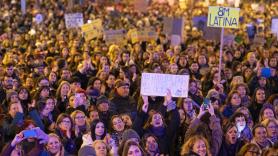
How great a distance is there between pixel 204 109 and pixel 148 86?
1.50 m

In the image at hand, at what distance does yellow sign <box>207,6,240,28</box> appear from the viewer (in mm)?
12836

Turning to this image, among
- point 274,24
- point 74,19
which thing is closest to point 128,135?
point 274,24

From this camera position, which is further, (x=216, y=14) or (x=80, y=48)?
→ (x=80, y=48)

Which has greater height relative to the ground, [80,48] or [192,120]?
[80,48]

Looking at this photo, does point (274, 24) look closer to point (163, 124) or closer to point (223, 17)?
point (223, 17)

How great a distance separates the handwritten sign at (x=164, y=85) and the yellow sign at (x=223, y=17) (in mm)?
3796

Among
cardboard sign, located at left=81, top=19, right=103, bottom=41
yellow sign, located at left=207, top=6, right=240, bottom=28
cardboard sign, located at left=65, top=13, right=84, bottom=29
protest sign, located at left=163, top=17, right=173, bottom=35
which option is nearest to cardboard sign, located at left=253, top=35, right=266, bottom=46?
protest sign, located at left=163, top=17, right=173, bottom=35

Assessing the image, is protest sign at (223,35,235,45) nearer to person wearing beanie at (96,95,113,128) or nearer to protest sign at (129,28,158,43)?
protest sign at (129,28,158,43)

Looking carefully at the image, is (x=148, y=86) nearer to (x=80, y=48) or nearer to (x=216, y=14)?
(x=216, y=14)

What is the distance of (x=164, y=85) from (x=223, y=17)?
3.98 meters

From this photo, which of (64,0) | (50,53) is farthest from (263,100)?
(64,0)

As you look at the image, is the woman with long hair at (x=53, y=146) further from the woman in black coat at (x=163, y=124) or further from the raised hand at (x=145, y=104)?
the raised hand at (x=145, y=104)

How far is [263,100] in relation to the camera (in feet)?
32.0

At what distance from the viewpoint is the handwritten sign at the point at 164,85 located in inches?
364
